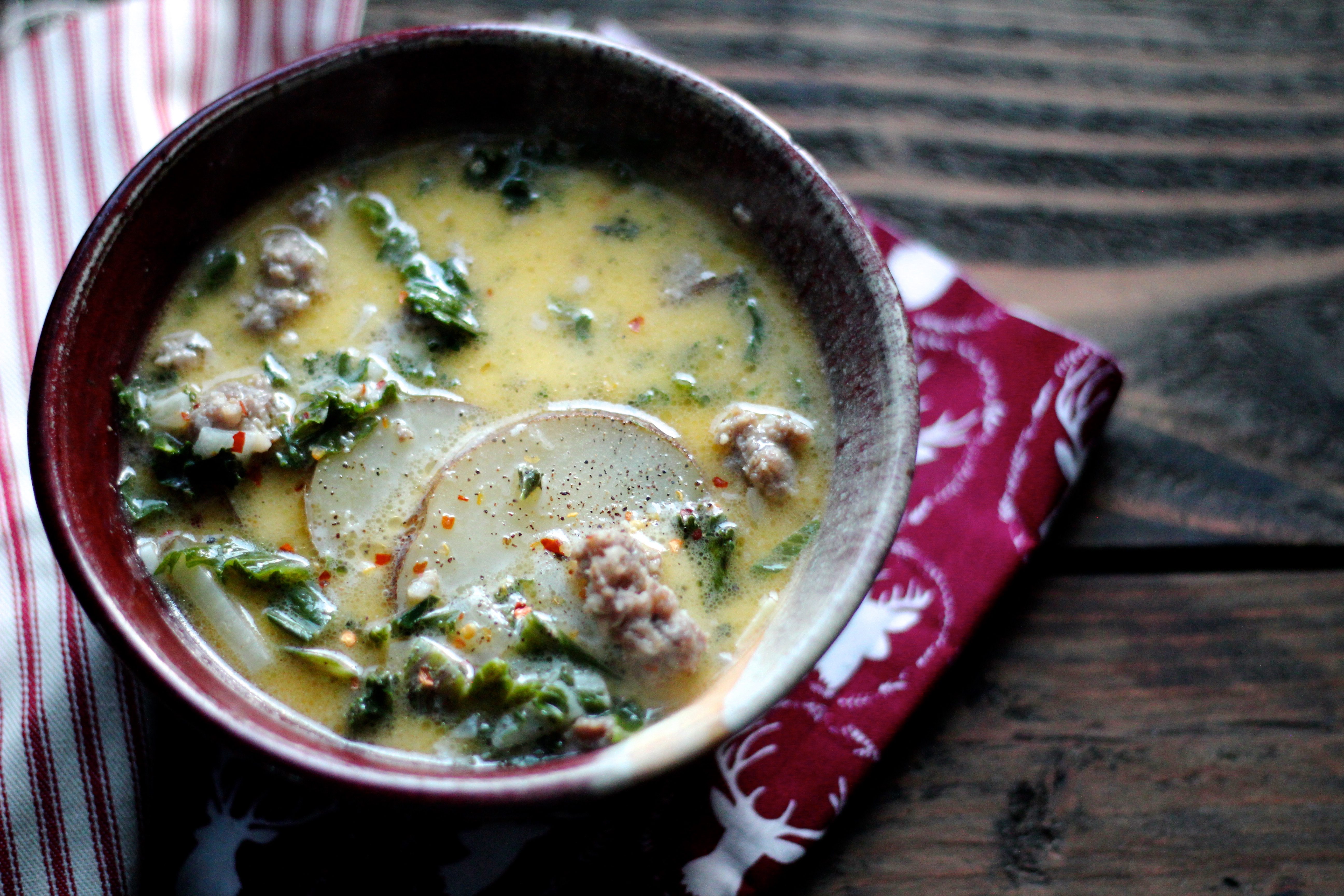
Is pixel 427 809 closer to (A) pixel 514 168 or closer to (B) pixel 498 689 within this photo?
(B) pixel 498 689

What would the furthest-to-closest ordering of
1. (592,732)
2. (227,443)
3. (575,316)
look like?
1. (575,316)
2. (227,443)
3. (592,732)

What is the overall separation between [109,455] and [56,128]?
111cm

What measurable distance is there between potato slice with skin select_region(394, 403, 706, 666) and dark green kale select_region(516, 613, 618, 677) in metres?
0.02

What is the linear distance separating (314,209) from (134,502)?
0.81 meters

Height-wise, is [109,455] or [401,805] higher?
[109,455]

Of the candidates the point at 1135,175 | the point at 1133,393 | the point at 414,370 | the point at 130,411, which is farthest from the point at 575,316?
the point at 1135,175

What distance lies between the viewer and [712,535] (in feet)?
7.21

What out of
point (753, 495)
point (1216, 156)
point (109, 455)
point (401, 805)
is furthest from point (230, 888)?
point (1216, 156)

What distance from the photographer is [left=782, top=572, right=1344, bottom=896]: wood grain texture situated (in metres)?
2.36

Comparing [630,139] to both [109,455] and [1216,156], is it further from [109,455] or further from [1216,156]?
[1216,156]

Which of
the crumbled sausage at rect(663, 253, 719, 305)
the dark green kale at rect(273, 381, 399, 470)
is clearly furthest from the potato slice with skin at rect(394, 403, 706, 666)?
the crumbled sausage at rect(663, 253, 719, 305)

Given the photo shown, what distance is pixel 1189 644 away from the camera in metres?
2.59

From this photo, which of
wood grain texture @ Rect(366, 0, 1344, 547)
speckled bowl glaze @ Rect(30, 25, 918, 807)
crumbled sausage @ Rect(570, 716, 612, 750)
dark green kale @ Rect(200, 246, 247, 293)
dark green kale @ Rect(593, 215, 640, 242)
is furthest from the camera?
wood grain texture @ Rect(366, 0, 1344, 547)

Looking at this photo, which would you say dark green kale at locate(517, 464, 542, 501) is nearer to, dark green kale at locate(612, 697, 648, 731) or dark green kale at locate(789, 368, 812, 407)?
dark green kale at locate(612, 697, 648, 731)
